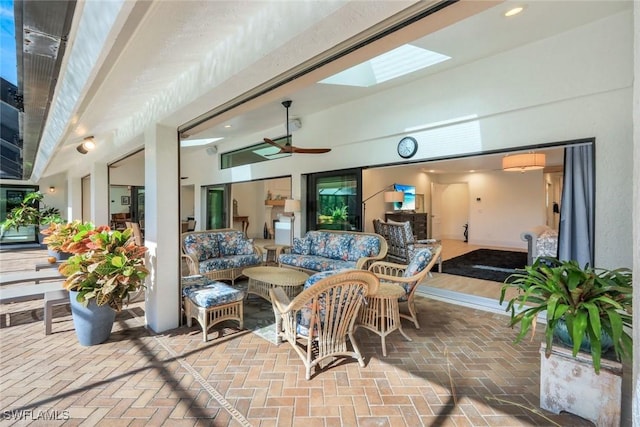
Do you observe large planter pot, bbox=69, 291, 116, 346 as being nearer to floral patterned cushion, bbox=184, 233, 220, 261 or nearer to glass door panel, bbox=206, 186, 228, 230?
floral patterned cushion, bbox=184, 233, 220, 261

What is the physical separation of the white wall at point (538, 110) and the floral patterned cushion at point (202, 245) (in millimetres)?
3066

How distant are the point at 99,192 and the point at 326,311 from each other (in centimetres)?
618

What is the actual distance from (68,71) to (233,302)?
254 cm

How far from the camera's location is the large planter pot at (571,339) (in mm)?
1777

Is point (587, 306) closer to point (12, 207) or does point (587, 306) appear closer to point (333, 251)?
point (333, 251)

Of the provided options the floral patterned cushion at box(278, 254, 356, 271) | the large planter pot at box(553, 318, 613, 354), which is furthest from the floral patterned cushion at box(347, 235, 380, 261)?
the large planter pot at box(553, 318, 613, 354)

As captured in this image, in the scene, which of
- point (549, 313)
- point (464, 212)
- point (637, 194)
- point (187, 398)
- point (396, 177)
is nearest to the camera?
point (637, 194)

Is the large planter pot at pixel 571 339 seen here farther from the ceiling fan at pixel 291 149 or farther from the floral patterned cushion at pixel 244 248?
the floral patterned cushion at pixel 244 248

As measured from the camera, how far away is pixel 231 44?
2.02 metres

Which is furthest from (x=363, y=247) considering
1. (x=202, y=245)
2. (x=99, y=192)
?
(x=99, y=192)

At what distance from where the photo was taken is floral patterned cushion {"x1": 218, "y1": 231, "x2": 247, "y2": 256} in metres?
5.28

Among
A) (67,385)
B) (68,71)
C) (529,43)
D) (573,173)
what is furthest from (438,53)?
(67,385)

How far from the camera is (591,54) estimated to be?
3.02m

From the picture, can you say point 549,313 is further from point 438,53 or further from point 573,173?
point 438,53
